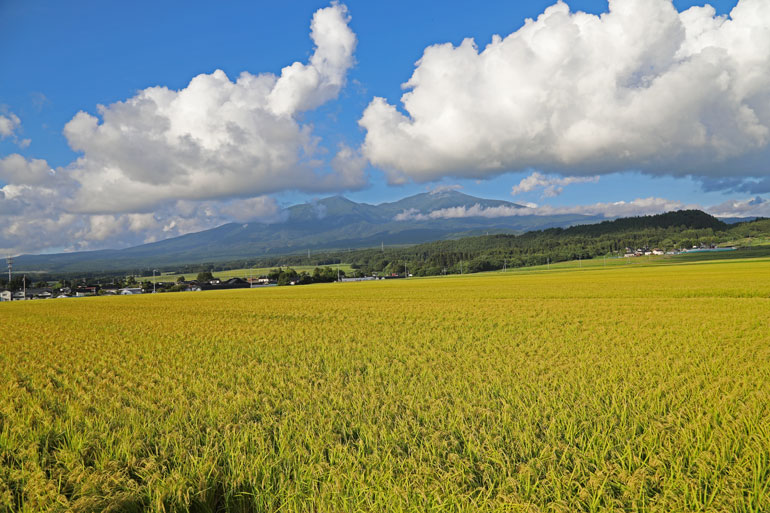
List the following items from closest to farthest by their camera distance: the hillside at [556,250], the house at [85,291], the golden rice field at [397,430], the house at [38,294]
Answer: the golden rice field at [397,430] → the house at [38,294] → the house at [85,291] → the hillside at [556,250]

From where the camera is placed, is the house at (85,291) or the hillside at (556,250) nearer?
the house at (85,291)

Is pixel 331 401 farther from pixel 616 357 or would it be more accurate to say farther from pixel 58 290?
pixel 58 290

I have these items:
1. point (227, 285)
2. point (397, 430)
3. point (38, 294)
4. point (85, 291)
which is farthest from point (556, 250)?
point (397, 430)

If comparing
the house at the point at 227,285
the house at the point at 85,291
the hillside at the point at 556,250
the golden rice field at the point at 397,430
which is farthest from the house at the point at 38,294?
the golden rice field at the point at 397,430

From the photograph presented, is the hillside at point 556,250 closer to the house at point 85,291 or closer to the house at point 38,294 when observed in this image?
the house at point 85,291

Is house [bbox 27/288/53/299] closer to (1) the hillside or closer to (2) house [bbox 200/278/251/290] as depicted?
(2) house [bbox 200/278/251/290]

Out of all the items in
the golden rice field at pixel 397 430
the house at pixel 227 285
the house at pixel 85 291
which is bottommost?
the house at pixel 227 285

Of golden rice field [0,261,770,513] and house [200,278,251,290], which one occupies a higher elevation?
golden rice field [0,261,770,513]

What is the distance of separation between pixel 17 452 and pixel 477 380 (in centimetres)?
685

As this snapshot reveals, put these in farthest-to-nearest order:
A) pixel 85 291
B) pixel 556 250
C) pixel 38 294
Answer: pixel 556 250
pixel 85 291
pixel 38 294

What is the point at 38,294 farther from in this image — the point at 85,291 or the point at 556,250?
the point at 556,250

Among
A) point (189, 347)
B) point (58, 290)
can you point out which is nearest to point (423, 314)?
point (189, 347)

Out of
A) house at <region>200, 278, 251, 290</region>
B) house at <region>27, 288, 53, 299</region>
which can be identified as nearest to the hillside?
house at <region>200, 278, 251, 290</region>

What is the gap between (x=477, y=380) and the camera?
777 centimetres
